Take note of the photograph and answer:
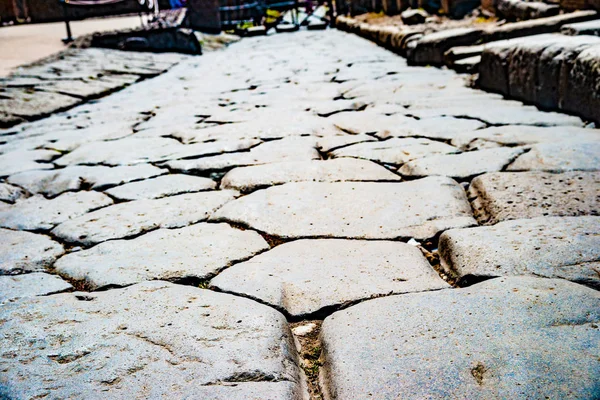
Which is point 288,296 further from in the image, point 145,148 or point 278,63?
point 278,63

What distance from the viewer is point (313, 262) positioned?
1.40 metres

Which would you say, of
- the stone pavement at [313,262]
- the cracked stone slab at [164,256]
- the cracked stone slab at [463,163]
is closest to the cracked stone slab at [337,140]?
the stone pavement at [313,262]

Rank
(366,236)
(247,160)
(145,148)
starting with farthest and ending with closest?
1. (145,148)
2. (247,160)
3. (366,236)

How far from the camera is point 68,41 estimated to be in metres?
8.76

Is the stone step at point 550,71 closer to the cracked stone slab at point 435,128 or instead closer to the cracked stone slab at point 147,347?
the cracked stone slab at point 435,128

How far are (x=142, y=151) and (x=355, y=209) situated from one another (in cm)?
151

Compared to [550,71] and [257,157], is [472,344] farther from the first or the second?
[550,71]

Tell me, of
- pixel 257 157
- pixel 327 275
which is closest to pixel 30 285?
pixel 327 275

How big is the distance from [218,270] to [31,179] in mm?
1538

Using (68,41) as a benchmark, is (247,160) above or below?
below

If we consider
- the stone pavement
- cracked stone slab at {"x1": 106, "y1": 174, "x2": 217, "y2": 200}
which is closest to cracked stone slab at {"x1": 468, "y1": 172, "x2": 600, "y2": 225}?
the stone pavement

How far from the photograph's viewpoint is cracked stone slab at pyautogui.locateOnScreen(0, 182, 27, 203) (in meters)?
2.21

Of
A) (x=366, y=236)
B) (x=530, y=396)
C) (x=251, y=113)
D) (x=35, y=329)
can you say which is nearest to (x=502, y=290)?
(x=530, y=396)

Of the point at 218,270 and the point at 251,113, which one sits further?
the point at 251,113
